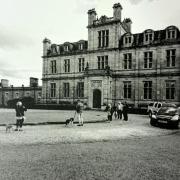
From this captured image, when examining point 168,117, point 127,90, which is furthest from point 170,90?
point 168,117

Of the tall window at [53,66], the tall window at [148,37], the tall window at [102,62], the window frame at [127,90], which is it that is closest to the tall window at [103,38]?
the tall window at [102,62]

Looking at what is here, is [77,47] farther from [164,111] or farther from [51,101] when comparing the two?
[164,111]

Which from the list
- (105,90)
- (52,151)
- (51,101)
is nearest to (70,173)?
(52,151)

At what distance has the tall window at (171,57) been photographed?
3400 centimetres

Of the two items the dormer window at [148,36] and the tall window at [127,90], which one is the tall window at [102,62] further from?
the dormer window at [148,36]

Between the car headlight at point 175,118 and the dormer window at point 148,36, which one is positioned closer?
the car headlight at point 175,118

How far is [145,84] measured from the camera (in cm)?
3625

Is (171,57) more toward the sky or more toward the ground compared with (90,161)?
more toward the sky

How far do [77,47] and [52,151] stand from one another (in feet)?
120

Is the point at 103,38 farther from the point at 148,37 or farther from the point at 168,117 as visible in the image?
the point at 168,117

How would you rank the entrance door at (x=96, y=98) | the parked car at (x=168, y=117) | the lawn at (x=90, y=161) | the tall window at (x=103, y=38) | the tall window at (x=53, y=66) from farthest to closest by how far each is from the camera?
the tall window at (x=53, y=66)
the tall window at (x=103, y=38)
the entrance door at (x=96, y=98)
the parked car at (x=168, y=117)
the lawn at (x=90, y=161)

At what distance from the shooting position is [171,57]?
34.2 m

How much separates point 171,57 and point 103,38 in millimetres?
11397

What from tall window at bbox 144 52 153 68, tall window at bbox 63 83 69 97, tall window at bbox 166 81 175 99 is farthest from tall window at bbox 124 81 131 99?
tall window at bbox 63 83 69 97
